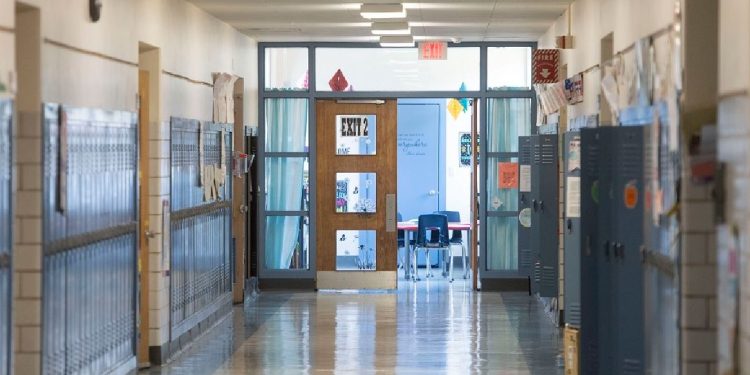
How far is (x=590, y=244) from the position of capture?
7012 millimetres

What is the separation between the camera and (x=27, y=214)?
6.99 m

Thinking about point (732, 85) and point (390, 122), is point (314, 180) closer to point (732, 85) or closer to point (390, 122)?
point (390, 122)

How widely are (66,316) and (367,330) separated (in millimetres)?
4894

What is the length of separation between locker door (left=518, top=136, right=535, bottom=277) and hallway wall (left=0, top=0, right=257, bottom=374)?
317cm

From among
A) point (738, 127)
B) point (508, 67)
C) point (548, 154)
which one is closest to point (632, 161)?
point (738, 127)

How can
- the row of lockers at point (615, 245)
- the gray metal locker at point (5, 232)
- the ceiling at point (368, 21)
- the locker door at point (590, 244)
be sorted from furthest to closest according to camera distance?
the ceiling at point (368, 21), the locker door at point (590, 244), the row of lockers at point (615, 245), the gray metal locker at point (5, 232)

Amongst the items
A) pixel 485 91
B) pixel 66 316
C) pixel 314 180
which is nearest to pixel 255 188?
pixel 314 180

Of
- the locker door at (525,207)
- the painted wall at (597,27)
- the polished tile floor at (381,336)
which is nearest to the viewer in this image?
the painted wall at (597,27)

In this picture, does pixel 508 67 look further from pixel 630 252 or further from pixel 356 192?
pixel 630 252

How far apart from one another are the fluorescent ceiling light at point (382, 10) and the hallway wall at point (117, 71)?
1.56m

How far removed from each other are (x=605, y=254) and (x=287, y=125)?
360 inches

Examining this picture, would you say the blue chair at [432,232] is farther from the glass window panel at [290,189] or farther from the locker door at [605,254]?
the locker door at [605,254]

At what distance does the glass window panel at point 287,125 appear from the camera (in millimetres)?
15672

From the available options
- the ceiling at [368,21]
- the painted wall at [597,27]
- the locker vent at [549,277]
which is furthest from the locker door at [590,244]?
the locker vent at [549,277]
